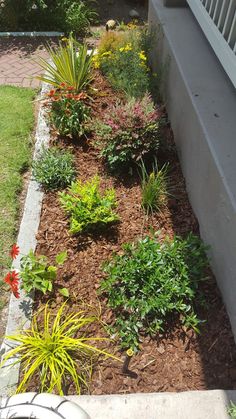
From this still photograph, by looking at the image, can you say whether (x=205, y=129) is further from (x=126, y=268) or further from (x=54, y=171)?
(x=54, y=171)

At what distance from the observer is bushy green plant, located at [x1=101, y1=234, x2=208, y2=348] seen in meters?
2.64

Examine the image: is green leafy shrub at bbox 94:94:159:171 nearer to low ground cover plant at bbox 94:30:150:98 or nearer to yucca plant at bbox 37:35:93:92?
low ground cover plant at bbox 94:30:150:98

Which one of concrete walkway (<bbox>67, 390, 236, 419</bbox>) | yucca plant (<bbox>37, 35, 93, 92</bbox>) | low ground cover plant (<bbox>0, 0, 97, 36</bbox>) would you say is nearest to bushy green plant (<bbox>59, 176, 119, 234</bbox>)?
concrete walkway (<bbox>67, 390, 236, 419</bbox>)

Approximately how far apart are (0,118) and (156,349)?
351 centimetres

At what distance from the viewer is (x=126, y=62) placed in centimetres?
458

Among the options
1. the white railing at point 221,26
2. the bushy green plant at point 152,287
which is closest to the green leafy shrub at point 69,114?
the white railing at point 221,26

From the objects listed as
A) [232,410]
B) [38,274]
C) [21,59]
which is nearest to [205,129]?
[38,274]

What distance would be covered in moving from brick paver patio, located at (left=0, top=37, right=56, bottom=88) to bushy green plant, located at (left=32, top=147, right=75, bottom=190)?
209 centimetres

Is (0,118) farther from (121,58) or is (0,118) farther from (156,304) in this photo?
(156,304)

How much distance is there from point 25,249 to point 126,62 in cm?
264

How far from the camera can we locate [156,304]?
261 cm

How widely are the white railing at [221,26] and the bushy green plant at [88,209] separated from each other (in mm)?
1462

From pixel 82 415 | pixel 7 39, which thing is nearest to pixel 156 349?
pixel 82 415

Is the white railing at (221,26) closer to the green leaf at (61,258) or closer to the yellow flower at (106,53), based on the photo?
the yellow flower at (106,53)
